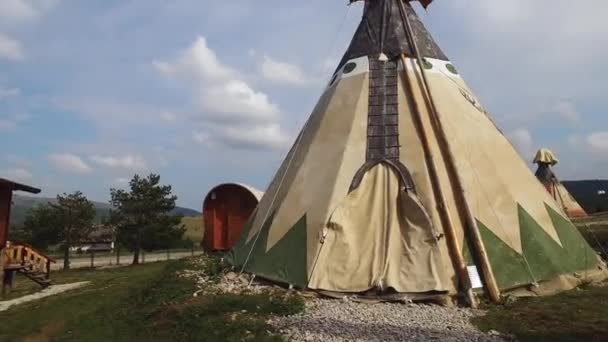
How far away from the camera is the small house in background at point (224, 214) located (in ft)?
76.1

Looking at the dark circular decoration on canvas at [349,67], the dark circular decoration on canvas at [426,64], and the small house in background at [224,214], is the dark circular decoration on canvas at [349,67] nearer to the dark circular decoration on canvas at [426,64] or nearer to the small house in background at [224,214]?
the dark circular decoration on canvas at [426,64]

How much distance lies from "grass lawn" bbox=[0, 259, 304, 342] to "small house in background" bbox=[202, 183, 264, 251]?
34.6ft

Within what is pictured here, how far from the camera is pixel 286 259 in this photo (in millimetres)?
10625

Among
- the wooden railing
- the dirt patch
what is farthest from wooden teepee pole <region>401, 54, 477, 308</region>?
the wooden railing

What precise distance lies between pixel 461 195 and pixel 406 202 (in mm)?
1072

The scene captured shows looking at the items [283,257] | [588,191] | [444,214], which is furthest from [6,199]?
[588,191]

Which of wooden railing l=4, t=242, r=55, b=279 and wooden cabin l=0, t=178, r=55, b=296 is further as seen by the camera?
wooden railing l=4, t=242, r=55, b=279

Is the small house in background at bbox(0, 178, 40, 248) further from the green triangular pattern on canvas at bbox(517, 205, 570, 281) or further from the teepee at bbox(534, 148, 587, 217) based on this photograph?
the teepee at bbox(534, 148, 587, 217)

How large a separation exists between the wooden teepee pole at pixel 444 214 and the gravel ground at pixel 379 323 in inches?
29.3

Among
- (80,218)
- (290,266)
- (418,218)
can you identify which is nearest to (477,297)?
(418,218)

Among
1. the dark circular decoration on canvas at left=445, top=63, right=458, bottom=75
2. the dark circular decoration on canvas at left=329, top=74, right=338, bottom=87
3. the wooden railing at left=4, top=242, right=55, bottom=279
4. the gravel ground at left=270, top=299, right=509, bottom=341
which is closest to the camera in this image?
the gravel ground at left=270, top=299, right=509, bottom=341

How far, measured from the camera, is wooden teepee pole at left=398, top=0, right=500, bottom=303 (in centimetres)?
939

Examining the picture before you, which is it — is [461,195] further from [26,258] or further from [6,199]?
[26,258]

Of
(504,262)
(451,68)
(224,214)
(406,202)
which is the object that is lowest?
(504,262)
